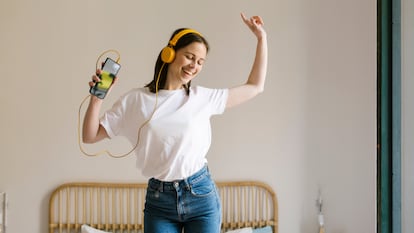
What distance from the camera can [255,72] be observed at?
1.65 m

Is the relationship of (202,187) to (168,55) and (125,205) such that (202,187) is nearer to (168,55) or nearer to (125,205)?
(168,55)

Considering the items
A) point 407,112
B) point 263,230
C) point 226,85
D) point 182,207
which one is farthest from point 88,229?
point 407,112

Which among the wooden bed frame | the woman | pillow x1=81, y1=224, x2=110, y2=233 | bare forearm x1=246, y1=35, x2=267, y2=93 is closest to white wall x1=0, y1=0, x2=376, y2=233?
the wooden bed frame

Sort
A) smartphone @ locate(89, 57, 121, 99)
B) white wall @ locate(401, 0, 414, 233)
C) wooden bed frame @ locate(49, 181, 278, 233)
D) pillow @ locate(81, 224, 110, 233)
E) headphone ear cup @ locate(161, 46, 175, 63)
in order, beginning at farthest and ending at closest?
wooden bed frame @ locate(49, 181, 278, 233), pillow @ locate(81, 224, 110, 233), white wall @ locate(401, 0, 414, 233), headphone ear cup @ locate(161, 46, 175, 63), smartphone @ locate(89, 57, 121, 99)

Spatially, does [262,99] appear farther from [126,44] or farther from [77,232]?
[77,232]

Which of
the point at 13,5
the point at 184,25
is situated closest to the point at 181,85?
the point at 184,25

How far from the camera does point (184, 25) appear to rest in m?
2.84

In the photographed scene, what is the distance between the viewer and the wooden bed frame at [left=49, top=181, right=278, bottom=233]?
2811 millimetres

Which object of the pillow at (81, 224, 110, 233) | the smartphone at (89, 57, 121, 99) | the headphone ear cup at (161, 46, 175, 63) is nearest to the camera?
the smartphone at (89, 57, 121, 99)

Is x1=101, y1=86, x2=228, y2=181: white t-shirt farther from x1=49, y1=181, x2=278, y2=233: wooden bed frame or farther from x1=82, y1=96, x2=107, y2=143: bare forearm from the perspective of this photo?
x1=49, y1=181, x2=278, y2=233: wooden bed frame

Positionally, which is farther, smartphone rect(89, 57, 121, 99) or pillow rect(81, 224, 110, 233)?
pillow rect(81, 224, 110, 233)

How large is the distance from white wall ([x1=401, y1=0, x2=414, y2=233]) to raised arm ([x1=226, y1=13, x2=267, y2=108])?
1251 millimetres

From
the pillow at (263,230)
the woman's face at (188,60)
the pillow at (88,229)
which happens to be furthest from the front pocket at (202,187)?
the pillow at (88,229)

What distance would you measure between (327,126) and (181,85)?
1.49 metres
